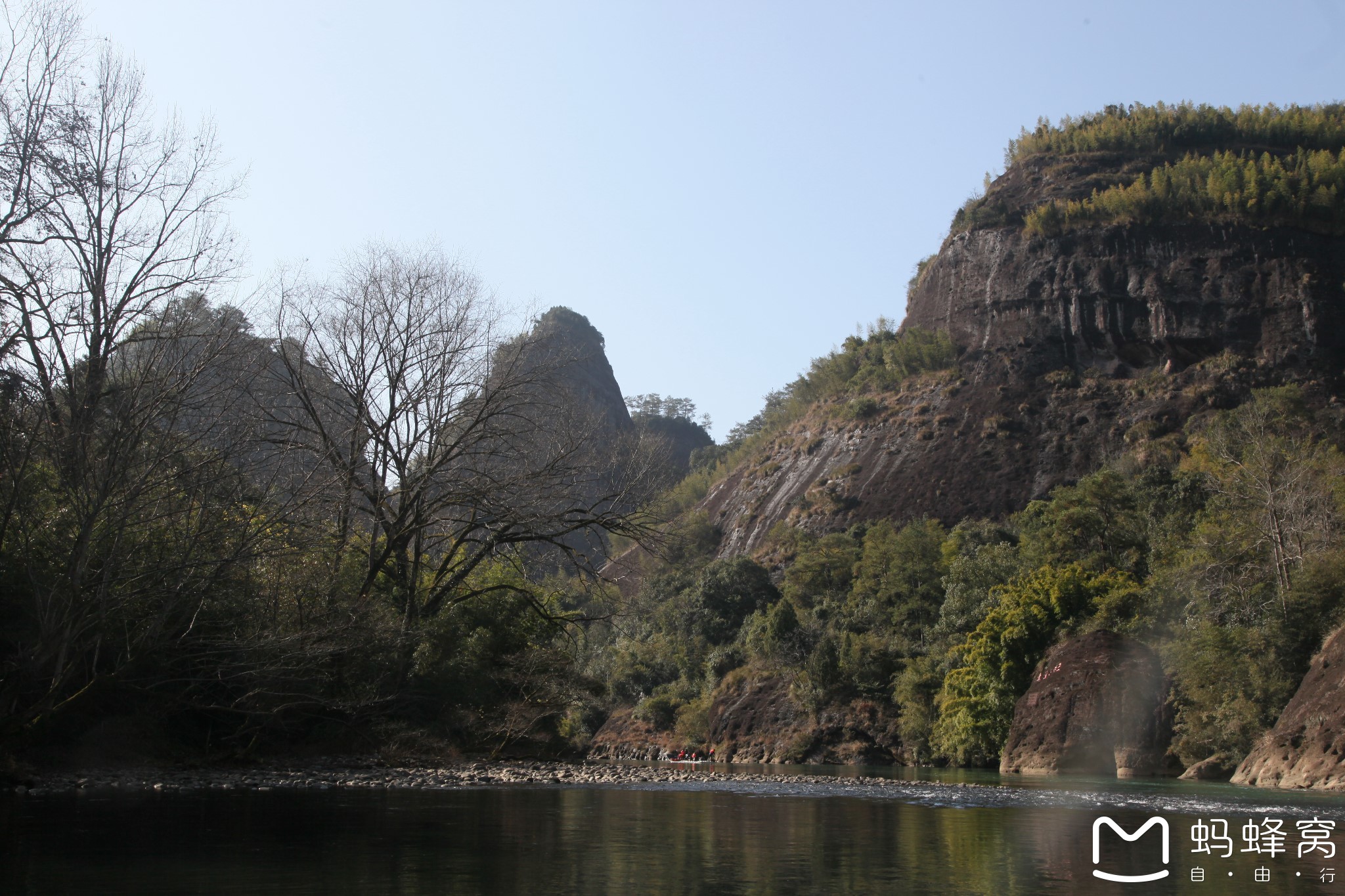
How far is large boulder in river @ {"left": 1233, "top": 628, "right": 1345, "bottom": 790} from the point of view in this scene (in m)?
24.8

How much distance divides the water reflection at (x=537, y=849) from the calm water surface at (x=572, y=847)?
0.11ft

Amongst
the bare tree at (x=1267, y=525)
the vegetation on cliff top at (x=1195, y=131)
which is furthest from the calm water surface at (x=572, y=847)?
the vegetation on cliff top at (x=1195, y=131)

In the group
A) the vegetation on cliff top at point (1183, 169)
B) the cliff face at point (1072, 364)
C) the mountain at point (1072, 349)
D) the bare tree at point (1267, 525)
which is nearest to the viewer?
the bare tree at point (1267, 525)

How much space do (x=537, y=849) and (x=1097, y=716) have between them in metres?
31.1

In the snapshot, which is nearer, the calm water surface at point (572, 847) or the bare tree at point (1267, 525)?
the calm water surface at point (572, 847)

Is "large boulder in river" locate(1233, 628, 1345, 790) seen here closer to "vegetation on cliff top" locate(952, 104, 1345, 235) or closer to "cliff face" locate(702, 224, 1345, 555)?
"cliff face" locate(702, 224, 1345, 555)

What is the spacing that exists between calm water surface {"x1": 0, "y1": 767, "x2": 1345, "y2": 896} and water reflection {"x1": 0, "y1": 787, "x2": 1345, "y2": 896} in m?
0.03

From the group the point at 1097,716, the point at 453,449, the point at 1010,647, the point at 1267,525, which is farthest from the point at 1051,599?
the point at 453,449

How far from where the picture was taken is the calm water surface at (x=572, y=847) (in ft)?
24.1

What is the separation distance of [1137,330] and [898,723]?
3781cm

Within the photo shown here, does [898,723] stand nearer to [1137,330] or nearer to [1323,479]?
[1323,479]

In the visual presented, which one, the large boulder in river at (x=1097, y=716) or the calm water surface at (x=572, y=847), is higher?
the calm water surface at (x=572, y=847)

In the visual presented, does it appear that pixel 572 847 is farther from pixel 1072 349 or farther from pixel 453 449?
pixel 1072 349

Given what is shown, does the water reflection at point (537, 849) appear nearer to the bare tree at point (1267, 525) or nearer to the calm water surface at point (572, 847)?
the calm water surface at point (572, 847)
